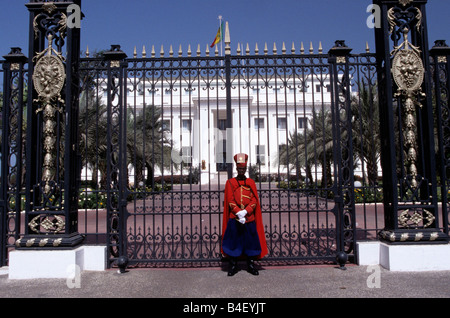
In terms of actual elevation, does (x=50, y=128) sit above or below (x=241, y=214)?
above

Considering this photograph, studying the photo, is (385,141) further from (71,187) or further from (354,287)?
(71,187)

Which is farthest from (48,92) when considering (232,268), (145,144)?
(145,144)

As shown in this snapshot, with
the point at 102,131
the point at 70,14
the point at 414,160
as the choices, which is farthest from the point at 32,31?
the point at 102,131

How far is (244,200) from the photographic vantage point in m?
5.48

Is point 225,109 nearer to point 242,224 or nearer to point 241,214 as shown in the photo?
point 242,224

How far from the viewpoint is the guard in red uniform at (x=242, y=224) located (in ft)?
17.4

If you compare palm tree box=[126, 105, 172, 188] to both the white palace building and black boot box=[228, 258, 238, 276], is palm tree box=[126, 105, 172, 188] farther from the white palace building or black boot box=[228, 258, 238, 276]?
black boot box=[228, 258, 238, 276]

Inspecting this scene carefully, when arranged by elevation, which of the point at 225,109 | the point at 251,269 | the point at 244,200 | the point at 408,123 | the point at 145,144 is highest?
the point at 225,109

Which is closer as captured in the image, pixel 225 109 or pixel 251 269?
pixel 251 269

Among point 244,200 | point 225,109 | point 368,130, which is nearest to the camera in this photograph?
point 244,200

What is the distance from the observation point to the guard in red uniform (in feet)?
17.4

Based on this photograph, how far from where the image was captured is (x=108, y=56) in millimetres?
6008

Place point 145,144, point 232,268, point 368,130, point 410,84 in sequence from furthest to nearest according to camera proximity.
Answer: point 145,144 → point 368,130 → point 410,84 → point 232,268

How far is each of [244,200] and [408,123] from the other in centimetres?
295
